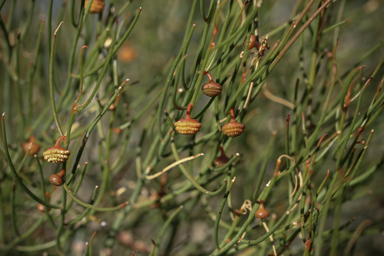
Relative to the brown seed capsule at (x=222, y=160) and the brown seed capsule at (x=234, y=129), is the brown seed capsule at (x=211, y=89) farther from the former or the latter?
the brown seed capsule at (x=222, y=160)

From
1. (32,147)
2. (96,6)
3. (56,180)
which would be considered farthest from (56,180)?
(96,6)

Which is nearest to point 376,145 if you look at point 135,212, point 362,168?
point 362,168

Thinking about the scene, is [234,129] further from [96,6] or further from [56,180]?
[96,6]

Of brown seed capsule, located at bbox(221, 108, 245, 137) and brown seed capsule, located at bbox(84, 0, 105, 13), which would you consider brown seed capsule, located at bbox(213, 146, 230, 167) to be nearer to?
brown seed capsule, located at bbox(221, 108, 245, 137)

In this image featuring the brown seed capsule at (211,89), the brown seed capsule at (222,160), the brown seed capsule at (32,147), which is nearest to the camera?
the brown seed capsule at (211,89)

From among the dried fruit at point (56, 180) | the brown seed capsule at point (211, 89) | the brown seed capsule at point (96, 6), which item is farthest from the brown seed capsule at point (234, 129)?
the brown seed capsule at point (96, 6)

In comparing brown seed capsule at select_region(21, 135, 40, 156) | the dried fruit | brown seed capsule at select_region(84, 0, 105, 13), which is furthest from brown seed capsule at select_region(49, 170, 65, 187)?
brown seed capsule at select_region(84, 0, 105, 13)

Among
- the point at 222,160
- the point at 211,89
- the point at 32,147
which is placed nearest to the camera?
the point at 211,89

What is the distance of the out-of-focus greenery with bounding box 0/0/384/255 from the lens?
0.78 metres

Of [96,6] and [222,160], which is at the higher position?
[96,6]

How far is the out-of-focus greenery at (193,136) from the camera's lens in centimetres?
78

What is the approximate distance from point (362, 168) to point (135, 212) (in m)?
1.03

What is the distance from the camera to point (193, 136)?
92 centimetres

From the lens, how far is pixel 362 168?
1420mm
